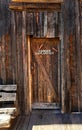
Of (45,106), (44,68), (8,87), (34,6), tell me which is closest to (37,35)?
(34,6)

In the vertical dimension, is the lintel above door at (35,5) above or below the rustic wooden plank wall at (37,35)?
above

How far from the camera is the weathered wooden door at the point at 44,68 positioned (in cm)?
840

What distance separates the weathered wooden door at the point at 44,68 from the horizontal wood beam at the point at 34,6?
91 cm

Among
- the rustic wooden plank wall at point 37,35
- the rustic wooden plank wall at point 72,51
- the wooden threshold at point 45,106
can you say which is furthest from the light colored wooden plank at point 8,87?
the rustic wooden plank wall at point 72,51

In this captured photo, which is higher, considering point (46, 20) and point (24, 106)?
point (46, 20)

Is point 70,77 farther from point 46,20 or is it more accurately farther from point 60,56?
point 46,20

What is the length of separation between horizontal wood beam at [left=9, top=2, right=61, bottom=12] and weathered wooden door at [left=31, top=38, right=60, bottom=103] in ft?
2.98

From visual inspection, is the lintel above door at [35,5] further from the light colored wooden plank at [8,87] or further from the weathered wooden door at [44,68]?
the light colored wooden plank at [8,87]

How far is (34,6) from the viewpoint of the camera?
26.6 feet

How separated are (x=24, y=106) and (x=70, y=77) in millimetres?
1625

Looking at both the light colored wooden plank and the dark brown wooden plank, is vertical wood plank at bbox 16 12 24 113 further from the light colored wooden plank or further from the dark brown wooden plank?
the light colored wooden plank

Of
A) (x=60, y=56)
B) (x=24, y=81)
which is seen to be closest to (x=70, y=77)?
(x=60, y=56)

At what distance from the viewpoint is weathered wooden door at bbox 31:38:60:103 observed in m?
8.40

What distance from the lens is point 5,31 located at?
8141 millimetres
